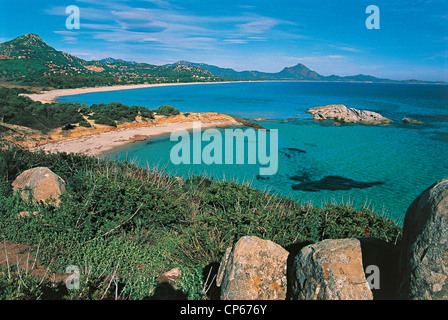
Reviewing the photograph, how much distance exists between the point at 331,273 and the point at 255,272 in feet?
3.61

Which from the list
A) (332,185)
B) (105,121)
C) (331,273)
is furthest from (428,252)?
(105,121)

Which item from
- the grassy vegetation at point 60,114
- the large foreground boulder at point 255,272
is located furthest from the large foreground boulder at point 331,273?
the grassy vegetation at point 60,114

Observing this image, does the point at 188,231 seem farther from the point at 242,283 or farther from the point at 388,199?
the point at 388,199

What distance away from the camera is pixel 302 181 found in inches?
784

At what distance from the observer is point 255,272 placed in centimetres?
391

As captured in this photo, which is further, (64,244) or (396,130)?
(396,130)

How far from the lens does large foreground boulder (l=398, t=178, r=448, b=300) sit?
2.66m

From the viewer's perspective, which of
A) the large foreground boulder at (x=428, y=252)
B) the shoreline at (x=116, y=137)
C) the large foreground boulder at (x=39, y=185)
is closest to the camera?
the large foreground boulder at (x=428, y=252)

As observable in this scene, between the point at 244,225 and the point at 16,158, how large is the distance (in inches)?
335

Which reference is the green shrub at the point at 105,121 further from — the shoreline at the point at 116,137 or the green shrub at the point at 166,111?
the green shrub at the point at 166,111

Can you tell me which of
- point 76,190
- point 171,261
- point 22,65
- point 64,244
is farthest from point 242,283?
point 22,65

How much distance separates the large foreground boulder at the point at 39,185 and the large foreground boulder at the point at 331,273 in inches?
249

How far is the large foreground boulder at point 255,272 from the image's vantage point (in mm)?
3811
